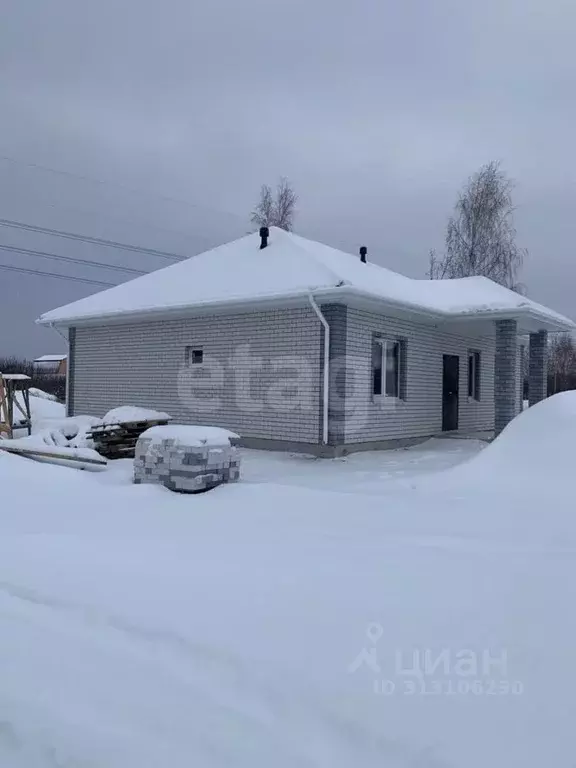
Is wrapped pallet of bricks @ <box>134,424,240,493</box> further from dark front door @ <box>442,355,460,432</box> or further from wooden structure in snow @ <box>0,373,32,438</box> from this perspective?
dark front door @ <box>442,355,460,432</box>

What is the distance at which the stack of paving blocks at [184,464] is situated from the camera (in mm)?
6945

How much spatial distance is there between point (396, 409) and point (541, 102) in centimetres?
951

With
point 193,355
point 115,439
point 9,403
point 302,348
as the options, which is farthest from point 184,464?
point 9,403

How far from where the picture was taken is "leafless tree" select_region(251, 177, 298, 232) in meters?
30.7

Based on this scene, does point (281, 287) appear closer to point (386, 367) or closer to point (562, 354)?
point (386, 367)

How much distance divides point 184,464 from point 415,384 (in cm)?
671

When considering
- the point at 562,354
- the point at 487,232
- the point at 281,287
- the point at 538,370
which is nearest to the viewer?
the point at 281,287

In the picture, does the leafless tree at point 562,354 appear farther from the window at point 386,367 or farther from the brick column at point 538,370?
the window at point 386,367

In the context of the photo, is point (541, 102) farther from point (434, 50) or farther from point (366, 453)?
point (366, 453)

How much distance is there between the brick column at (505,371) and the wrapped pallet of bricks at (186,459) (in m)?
6.84

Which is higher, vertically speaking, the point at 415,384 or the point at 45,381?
the point at 45,381

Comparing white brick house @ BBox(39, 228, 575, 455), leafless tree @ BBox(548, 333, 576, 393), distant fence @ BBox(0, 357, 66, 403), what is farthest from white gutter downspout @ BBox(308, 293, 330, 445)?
leafless tree @ BBox(548, 333, 576, 393)

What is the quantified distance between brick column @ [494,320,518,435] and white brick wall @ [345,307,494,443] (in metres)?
1.37

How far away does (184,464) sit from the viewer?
22.9 feet
